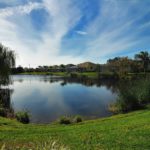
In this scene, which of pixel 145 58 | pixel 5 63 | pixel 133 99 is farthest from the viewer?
pixel 145 58

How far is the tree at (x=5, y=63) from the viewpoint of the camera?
121ft

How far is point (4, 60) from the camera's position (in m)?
38.2

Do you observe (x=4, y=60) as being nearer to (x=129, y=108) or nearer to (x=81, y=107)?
(x=81, y=107)

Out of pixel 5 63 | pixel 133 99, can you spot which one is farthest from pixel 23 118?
pixel 5 63

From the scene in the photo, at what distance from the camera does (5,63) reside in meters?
37.9

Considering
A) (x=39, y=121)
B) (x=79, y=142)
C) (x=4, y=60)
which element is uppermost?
(x=4, y=60)

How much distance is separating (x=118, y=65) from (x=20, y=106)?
71402 mm

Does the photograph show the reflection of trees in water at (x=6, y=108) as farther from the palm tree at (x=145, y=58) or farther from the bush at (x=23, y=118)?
the palm tree at (x=145, y=58)

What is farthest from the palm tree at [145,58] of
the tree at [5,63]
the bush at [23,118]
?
the bush at [23,118]

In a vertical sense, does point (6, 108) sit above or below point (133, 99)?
below

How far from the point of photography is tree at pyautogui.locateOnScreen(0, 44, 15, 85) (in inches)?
1457

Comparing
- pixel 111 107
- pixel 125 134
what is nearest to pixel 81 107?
pixel 111 107

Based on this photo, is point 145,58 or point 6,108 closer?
point 6,108

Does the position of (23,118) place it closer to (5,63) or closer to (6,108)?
(6,108)
